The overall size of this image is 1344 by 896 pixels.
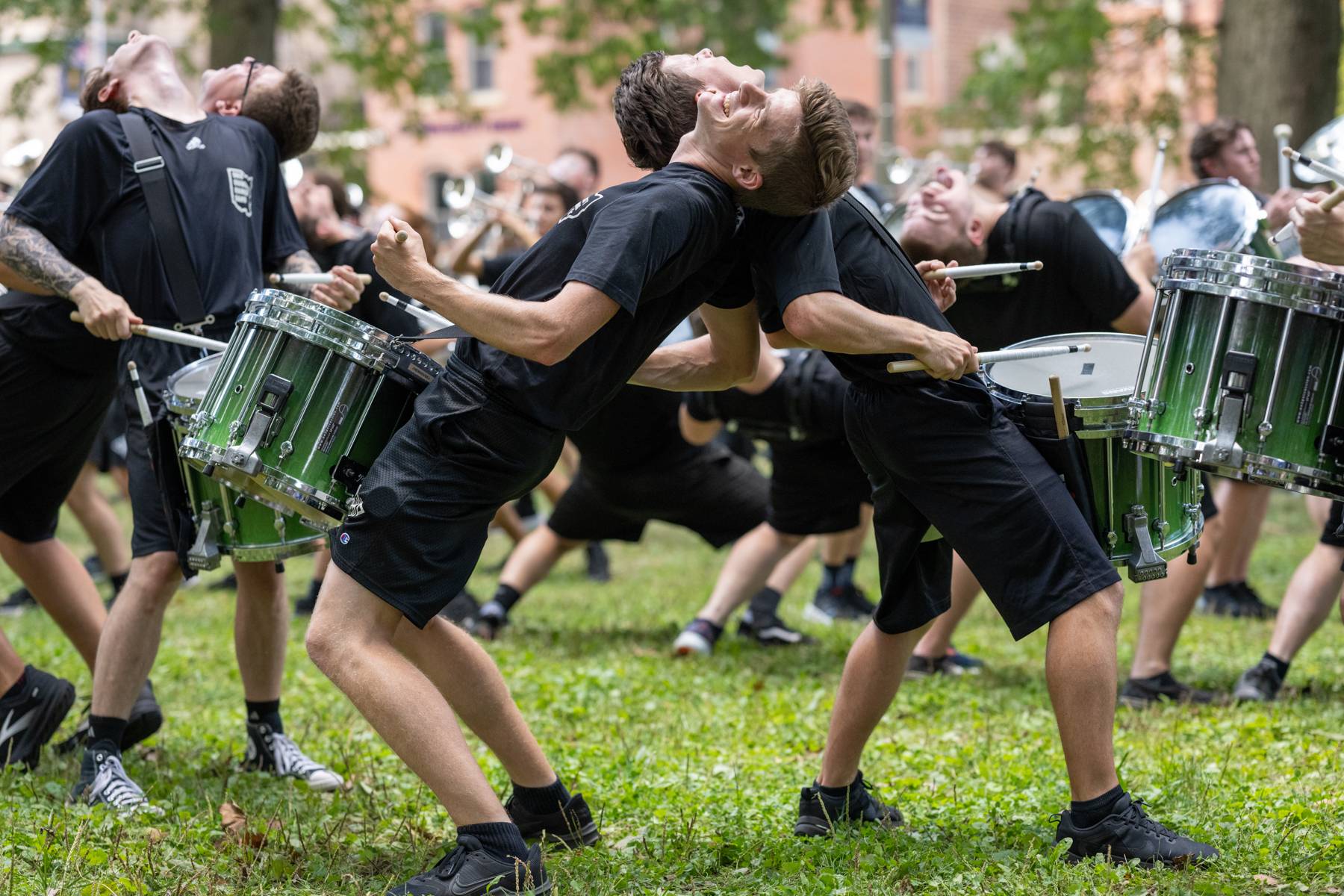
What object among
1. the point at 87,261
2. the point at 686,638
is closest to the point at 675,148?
the point at 87,261

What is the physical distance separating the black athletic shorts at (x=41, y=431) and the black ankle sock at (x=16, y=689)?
45 cm

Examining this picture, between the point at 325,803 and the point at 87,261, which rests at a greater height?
the point at 87,261

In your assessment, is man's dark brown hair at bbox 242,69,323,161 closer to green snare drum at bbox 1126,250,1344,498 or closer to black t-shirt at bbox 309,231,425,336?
black t-shirt at bbox 309,231,425,336

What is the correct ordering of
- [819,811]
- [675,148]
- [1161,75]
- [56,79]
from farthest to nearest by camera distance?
[56,79], [1161,75], [819,811], [675,148]

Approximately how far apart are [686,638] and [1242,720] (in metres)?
2.55

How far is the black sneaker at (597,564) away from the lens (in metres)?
10.0

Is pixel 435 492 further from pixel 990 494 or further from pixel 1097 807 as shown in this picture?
pixel 1097 807

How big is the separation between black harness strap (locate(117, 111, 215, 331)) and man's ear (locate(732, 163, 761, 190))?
6.01ft

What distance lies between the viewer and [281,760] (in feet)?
15.9

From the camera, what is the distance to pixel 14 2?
1689 centimetres

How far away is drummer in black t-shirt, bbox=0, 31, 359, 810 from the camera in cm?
441

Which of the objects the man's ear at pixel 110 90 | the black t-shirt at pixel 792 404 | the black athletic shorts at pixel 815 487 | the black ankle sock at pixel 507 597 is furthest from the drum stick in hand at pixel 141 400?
the black ankle sock at pixel 507 597

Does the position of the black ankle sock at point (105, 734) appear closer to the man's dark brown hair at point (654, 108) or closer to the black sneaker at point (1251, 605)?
the man's dark brown hair at point (654, 108)

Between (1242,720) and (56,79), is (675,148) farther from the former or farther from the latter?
(56,79)
